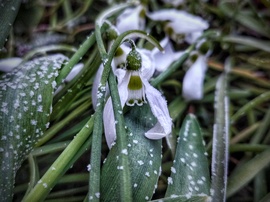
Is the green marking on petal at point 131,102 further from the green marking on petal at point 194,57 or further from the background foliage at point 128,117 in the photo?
the green marking on petal at point 194,57

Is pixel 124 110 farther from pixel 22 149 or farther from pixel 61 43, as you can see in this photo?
pixel 61 43

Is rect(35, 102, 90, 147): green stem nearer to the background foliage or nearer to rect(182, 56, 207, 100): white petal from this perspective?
the background foliage

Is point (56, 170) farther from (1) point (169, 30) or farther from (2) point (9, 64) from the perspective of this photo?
(1) point (169, 30)

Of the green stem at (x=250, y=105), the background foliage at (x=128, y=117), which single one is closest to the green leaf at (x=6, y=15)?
the background foliage at (x=128, y=117)

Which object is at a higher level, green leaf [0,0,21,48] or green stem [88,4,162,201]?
green leaf [0,0,21,48]

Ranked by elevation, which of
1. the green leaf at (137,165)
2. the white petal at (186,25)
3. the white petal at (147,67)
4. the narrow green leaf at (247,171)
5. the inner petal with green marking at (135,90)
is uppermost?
the white petal at (186,25)

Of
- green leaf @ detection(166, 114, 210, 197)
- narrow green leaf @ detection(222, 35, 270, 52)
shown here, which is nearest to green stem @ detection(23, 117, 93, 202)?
green leaf @ detection(166, 114, 210, 197)
